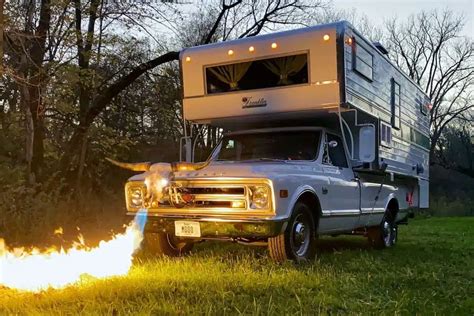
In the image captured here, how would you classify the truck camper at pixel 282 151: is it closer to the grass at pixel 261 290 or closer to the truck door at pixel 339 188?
the truck door at pixel 339 188

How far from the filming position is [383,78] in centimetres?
1002

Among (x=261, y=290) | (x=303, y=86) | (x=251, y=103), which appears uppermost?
(x=303, y=86)

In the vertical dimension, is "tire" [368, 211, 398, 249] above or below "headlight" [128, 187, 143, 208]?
below

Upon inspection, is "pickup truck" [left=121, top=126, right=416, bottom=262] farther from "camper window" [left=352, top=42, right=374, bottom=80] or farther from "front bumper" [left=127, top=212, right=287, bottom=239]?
"camper window" [left=352, top=42, right=374, bottom=80]

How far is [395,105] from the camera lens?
1064 cm

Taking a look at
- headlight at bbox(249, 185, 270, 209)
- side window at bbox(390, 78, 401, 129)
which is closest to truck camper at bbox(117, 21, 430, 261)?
headlight at bbox(249, 185, 270, 209)

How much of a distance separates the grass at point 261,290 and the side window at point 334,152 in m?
1.51

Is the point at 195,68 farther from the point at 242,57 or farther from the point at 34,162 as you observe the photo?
the point at 34,162

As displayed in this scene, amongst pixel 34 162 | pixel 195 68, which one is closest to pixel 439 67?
pixel 34 162

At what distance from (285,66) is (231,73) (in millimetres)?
921

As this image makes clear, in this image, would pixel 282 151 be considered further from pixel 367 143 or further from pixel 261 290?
pixel 261 290

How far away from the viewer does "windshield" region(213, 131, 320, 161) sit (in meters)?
8.12

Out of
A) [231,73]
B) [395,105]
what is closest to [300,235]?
[231,73]

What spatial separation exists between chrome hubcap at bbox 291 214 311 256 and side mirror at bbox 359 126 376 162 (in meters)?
1.67
